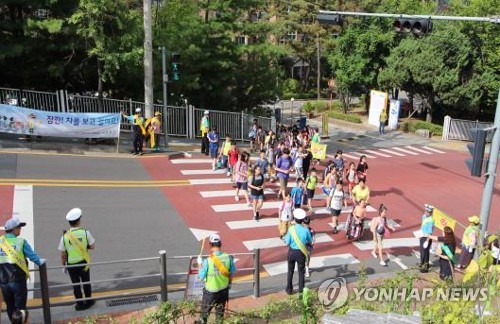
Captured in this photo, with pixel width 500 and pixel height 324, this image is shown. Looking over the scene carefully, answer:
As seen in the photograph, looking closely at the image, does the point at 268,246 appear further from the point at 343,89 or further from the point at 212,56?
the point at 343,89

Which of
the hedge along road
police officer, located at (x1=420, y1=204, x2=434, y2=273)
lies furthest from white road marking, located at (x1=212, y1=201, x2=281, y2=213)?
police officer, located at (x1=420, y1=204, x2=434, y2=273)

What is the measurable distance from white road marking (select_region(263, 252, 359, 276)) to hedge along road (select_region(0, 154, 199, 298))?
183 centimetres

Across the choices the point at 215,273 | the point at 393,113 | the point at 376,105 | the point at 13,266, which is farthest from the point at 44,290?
the point at 376,105

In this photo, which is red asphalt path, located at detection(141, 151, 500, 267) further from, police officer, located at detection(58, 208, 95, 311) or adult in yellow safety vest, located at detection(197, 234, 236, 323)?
police officer, located at detection(58, 208, 95, 311)

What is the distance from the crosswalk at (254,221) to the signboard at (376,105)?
19280 millimetres

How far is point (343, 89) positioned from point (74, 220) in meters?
34.8

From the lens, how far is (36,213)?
13.0m

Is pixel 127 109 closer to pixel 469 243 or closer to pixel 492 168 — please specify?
pixel 469 243

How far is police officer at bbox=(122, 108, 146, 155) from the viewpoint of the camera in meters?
19.1

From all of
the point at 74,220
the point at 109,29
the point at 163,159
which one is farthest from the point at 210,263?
the point at 109,29

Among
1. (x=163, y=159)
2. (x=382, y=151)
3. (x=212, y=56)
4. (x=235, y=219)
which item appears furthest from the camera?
(x=382, y=151)

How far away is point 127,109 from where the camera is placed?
73.2 feet

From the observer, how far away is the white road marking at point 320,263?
11273 mm

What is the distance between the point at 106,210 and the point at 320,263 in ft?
19.5
